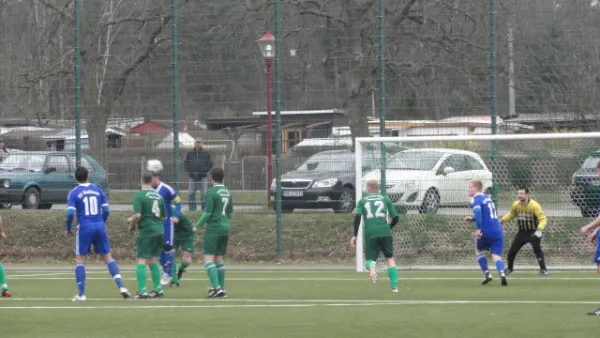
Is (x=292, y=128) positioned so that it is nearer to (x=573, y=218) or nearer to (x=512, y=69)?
(x=512, y=69)

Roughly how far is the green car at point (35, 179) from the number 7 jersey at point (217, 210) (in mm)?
9371

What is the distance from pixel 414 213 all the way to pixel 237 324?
895 centimetres

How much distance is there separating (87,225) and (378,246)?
453cm

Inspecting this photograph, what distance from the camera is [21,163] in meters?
25.1

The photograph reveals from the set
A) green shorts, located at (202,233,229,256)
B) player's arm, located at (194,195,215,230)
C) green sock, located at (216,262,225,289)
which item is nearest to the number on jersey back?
player's arm, located at (194,195,215,230)

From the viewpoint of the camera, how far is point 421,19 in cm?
2333

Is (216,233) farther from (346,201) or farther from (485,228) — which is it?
(346,201)

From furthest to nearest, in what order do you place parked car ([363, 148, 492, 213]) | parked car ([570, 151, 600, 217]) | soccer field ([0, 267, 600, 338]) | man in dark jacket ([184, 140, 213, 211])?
man in dark jacket ([184, 140, 213, 211]) → parked car ([363, 148, 492, 213]) → parked car ([570, 151, 600, 217]) → soccer field ([0, 267, 600, 338])

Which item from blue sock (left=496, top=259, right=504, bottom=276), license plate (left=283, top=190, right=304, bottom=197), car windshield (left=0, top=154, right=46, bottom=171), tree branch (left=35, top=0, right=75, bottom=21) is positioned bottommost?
blue sock (left=496, top=259, right=504, bottom=276)

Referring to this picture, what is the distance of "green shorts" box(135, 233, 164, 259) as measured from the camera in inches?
627

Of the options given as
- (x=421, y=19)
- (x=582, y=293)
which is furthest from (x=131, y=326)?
(x=421, y=19)

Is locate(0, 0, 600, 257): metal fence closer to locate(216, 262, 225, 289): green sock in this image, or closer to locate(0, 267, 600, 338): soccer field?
locate(0, 267, 600, 338): soccer field

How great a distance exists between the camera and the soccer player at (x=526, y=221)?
19031 mm

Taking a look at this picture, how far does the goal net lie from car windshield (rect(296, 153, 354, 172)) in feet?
5.16
